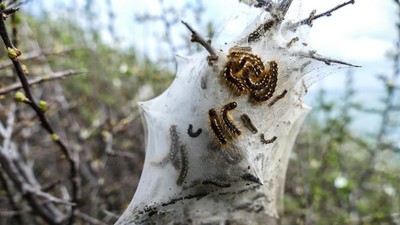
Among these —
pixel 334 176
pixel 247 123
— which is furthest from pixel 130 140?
pixel 247 123

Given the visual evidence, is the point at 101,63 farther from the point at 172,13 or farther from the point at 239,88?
the point at 239,88

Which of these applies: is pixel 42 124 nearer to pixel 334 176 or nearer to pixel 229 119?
pixel 229 119

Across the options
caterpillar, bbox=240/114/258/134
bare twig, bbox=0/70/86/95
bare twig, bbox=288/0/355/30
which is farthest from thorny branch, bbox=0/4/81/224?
Result: bare twig, bbox=288/0/355/30

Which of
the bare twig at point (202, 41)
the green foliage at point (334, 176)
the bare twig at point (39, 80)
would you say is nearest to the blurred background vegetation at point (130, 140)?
the green foliage at point (334, 176)

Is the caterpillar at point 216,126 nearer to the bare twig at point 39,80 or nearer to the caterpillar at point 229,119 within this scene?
the caterpillar at point 229,119

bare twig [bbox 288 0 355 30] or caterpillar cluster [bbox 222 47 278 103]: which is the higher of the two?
bare twig [bbox 288 0 355 30]

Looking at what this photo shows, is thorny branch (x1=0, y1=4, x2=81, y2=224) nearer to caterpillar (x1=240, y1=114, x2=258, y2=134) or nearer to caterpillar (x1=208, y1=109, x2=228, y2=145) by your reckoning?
caterpillar (x1=208, y1=109, x2=228, y2=145)

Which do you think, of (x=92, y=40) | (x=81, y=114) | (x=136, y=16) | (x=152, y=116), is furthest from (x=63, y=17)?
(x=152, y=116)
